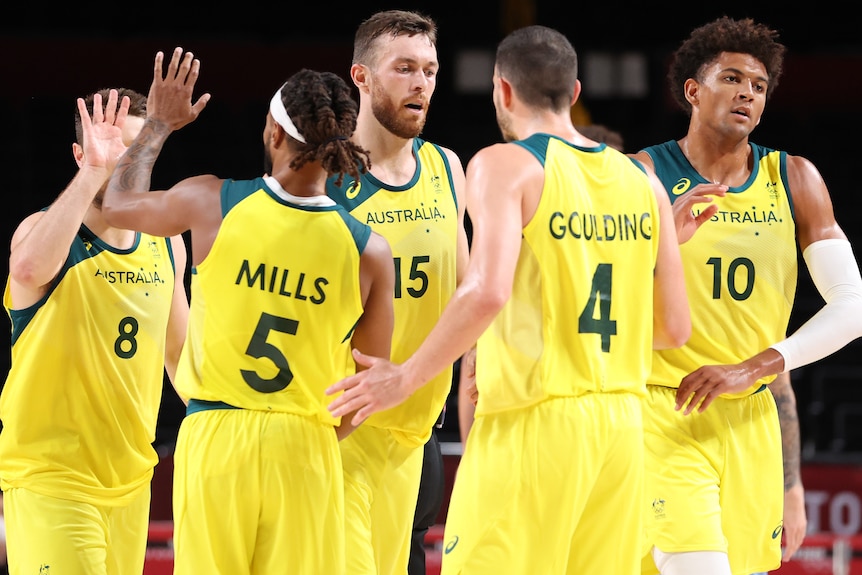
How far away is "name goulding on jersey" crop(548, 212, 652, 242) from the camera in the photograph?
12.6 feet

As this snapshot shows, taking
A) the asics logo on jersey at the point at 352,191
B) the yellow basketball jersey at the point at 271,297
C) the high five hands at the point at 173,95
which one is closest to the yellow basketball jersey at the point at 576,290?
the yellow basketball jersey at the point at 271,297

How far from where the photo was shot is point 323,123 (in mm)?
3863

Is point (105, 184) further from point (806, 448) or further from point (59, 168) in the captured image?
point (59, 168)

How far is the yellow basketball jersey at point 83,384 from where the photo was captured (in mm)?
4684

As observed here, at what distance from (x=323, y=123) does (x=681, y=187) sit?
1.88 meters

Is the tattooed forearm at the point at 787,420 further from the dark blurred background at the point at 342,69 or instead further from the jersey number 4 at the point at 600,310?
the dark blurred background at the point at 342,69

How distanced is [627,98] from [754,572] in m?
11.5

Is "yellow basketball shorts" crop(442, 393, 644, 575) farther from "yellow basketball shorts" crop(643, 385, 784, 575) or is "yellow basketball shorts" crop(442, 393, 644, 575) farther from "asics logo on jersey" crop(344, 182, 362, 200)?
"asics logo on jersey" crop(344, 182, 362, 200)

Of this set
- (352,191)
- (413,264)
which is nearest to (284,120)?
(352,191)

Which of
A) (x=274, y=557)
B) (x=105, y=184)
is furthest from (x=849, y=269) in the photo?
(x=105, y=184)

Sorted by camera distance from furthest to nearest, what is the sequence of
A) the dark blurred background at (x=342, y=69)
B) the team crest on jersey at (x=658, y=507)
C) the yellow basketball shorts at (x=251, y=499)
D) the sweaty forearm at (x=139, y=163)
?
the dark blurred background at (x=342, y=69) → the team crest on jersey at (x=658, y=507) → the sweaty forearm at (x=139, y=163) → the yellow basketball shorts at (x=251, y=499)

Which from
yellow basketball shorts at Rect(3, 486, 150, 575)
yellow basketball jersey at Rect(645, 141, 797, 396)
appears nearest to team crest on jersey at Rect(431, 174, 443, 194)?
yellow basketball jersey at Rect(645, 141, 797, 396)

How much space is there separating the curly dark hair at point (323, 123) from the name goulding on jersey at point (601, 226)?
0.68 meters

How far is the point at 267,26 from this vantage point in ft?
51.1
